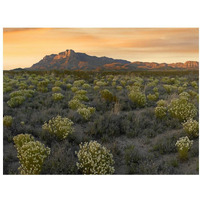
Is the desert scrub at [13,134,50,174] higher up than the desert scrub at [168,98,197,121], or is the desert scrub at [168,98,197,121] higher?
the desert scrub at [168,98,197,121]

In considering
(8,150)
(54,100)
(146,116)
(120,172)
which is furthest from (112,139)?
(54,100)

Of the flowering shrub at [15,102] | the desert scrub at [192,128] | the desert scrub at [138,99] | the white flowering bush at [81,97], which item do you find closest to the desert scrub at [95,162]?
the desert scrub at [192,128]

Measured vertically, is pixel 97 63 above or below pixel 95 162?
above

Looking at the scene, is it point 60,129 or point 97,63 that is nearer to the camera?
point 60,129

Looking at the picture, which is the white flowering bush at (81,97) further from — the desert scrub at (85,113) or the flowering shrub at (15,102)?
the desert scrub at (85,113)

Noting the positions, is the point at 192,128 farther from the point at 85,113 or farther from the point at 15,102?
the point at 15,102

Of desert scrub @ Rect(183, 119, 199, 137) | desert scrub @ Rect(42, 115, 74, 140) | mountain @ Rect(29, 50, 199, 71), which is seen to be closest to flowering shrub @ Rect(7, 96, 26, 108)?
mountain @ Rect(29, 50, 199, 71)

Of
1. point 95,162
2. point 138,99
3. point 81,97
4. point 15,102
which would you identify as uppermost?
point 81,97

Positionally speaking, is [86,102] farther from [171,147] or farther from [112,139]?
[171,147]

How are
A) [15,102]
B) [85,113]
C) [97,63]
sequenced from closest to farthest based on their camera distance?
[85,113], [15,102], [97,63]

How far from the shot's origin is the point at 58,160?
5293 mm

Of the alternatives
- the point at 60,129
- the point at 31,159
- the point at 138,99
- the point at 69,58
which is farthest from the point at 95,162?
the point at 69,58

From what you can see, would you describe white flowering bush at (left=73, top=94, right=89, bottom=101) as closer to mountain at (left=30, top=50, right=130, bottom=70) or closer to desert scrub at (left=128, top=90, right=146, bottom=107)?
desert scrub at (left=128, top=90, right=146, bottom=107)

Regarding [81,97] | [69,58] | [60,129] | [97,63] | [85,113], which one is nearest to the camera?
[60,129]
